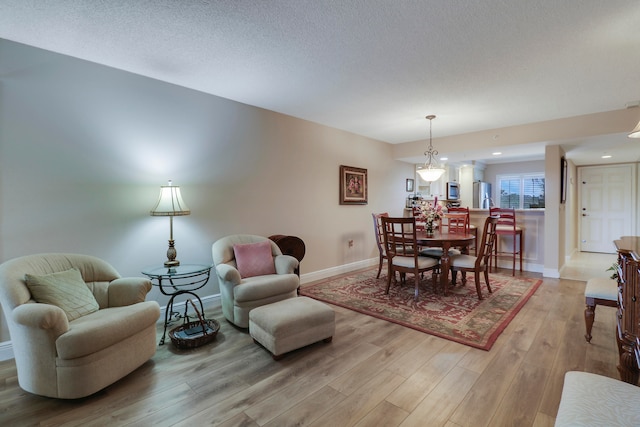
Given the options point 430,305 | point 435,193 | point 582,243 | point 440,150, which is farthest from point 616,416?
point 582,243

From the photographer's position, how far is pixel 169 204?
2.87 m

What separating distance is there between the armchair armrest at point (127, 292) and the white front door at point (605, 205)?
30.8 ft

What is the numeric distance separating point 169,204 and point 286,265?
4.45 feet

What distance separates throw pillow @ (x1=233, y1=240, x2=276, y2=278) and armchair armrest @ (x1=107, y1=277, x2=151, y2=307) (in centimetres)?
95

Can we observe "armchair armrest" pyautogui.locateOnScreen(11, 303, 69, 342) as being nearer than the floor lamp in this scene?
Yes

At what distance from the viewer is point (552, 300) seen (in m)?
3.60

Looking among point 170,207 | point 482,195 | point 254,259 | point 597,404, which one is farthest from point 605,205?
point 170,207

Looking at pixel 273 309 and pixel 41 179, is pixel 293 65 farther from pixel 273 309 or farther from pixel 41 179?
pixel 41 179

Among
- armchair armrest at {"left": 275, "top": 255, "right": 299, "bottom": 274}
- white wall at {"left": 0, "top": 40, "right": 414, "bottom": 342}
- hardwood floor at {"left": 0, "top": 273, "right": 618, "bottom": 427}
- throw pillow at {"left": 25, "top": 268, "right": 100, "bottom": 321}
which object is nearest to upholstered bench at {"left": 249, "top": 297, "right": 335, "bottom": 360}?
hardwood floor at {"left": 0, "top": 273, "right": 618, "bottom": 427}

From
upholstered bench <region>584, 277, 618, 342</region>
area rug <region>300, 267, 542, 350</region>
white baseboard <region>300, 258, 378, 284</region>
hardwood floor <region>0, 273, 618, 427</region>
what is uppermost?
upholstered bench <region>584, 277, 618, 342</region>

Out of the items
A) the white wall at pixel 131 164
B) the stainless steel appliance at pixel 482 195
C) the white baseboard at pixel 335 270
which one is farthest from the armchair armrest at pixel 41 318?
the stainless steel appliance at pixel 482 195

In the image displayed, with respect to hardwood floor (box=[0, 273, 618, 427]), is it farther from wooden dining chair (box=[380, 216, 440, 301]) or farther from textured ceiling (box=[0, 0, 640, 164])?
textured ceiling (box=[0, 0, 640, 164])

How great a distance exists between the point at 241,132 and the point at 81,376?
2927 millimetres

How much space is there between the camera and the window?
7996mm
